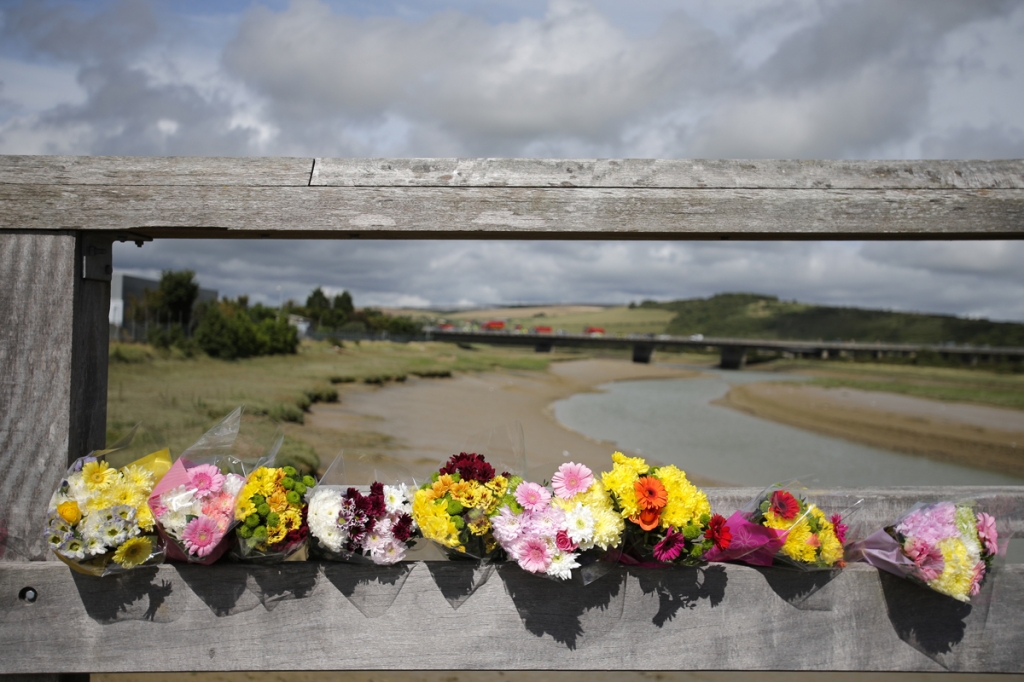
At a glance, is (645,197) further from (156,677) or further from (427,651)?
(156,677)

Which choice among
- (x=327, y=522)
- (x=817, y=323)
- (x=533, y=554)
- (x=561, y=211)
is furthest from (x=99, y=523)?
(x=817, y=323)

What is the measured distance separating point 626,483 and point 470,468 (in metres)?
0.44

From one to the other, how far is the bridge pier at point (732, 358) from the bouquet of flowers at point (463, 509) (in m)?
66.3

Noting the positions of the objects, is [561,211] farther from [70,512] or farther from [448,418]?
[448,418]

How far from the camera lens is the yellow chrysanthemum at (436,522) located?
1790 millimetres

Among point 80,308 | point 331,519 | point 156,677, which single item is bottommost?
point 156,677

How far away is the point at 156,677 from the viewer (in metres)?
3.30

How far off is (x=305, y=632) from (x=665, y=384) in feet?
140

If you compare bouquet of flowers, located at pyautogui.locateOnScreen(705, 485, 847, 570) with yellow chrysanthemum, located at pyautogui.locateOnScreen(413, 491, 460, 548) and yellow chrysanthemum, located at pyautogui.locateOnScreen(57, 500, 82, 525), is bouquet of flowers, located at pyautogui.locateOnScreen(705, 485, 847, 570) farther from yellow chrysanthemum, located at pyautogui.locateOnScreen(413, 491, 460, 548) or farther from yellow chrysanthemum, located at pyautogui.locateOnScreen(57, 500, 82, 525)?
yellow chrysanthemum, located at pyautogui.locateOnScreen(57, 500, 82, 525)

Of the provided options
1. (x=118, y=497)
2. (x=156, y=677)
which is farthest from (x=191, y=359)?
(x=118, y=497)

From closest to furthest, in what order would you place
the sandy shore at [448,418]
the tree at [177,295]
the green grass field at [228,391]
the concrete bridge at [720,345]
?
the green grass field at [228,391]
the sandy shore at [448,418]
the tree at [177,295]
the concrete bridge at [720,345]

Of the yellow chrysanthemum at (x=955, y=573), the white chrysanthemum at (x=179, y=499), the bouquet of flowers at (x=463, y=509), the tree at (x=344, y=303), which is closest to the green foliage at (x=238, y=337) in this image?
the white chrysanthemum at (x=179, y=499)

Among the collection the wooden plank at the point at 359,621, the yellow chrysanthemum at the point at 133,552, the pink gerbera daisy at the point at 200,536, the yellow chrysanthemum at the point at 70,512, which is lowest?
the wooden plank at the point at 359,621

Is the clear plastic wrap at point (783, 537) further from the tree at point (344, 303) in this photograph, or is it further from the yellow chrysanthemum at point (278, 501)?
the tree at point (344, 303)
